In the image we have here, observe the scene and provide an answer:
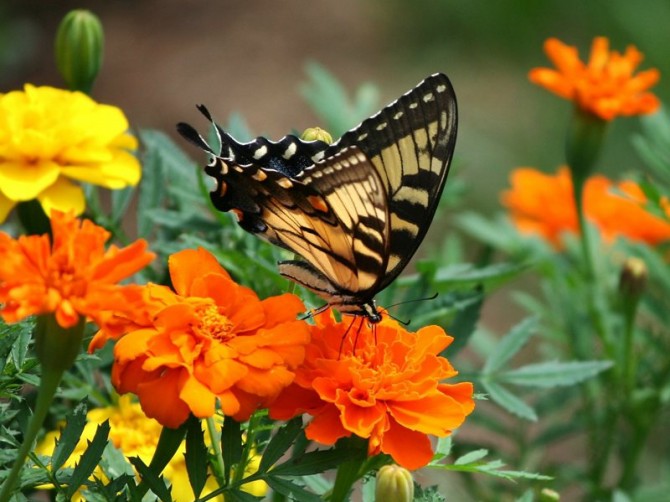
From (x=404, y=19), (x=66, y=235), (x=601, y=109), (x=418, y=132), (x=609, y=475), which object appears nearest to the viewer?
(x=66, y=235)

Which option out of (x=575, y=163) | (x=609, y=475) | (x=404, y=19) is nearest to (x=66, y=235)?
(x=575, y=163)

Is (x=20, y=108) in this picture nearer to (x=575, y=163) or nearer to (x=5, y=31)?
(x=575, y=163)

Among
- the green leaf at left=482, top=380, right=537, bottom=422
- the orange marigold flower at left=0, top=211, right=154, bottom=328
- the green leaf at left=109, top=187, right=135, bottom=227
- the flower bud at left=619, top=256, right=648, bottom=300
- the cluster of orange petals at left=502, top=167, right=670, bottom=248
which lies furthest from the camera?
the cluster of orange petals at left=502, top=167, right=670, bottom=248

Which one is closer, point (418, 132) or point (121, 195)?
point (418, 132)

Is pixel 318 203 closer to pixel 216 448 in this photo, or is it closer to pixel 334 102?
pixel 216 448

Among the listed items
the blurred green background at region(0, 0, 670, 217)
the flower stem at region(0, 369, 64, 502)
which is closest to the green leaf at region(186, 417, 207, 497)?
the flower stem at region(0, 369, 64, 502)

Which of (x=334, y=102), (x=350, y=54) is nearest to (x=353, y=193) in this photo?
(x=334, y=102)

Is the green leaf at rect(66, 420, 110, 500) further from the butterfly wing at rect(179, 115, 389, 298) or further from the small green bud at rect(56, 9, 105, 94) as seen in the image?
the small green bud at rect(56, 9, 105, 94)
